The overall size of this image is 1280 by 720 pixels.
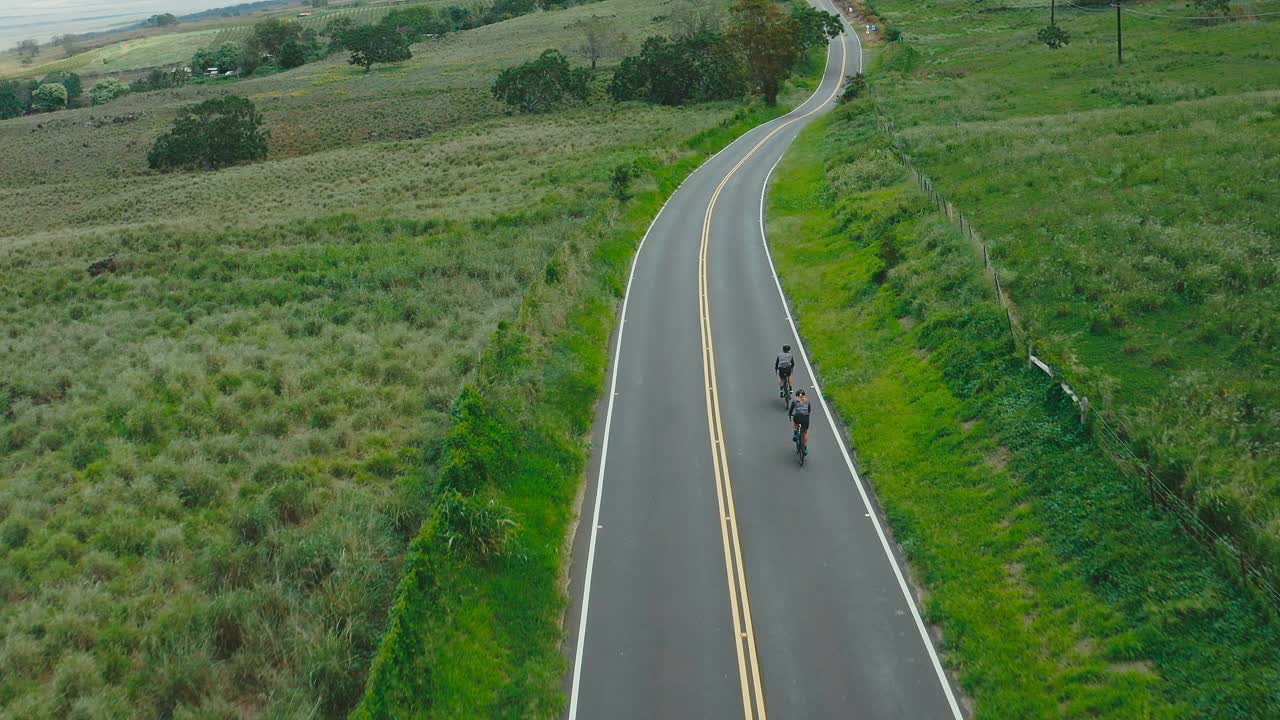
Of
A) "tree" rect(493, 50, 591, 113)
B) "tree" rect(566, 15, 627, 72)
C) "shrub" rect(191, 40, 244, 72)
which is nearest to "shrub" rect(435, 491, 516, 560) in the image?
"tree" rect(493, 50, 591, 113)

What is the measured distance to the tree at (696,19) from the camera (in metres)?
107

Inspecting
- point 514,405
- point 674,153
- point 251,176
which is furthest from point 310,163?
point 514,405

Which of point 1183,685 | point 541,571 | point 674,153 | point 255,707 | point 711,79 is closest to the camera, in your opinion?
point 1183,685

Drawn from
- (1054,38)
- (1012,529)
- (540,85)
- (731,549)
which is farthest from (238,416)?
(1054,38)

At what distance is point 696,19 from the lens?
116625 millimetres

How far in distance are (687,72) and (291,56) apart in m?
97.3

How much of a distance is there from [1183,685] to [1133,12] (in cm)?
10301

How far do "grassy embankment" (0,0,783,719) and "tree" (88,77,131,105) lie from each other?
89425 millimetres

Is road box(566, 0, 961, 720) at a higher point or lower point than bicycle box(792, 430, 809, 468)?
lower

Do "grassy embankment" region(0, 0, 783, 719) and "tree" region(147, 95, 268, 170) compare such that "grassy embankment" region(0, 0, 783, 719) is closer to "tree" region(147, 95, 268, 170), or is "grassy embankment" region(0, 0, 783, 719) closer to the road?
the road

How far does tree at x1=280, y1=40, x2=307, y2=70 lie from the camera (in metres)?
149

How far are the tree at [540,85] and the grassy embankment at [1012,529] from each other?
6797cm

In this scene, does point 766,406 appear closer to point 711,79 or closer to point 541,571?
point 541,571

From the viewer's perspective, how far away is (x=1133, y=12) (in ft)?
300
